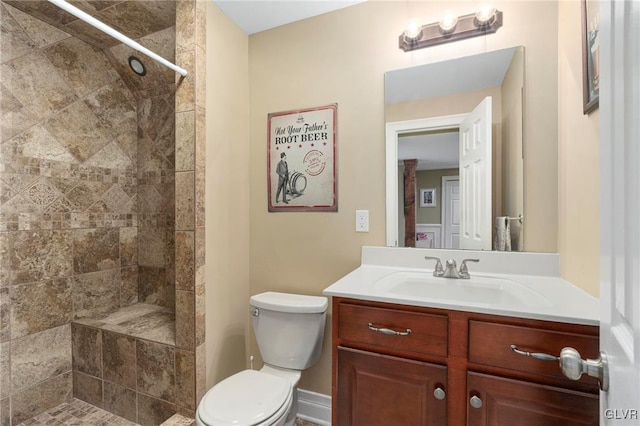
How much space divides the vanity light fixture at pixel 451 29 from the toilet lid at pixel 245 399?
1.84 meters

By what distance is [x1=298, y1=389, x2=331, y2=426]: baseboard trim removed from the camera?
1815 mm

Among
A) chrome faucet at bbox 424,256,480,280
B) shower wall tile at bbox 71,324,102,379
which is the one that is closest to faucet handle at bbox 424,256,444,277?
chrome faucet at bbox 424,256,480,280

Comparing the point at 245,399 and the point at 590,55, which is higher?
the point at 590,55

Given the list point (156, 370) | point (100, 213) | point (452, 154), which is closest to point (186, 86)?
point (100, 213)

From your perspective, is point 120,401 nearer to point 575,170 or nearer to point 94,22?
point 94,22

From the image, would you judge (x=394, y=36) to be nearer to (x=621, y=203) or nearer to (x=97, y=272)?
(x=621, y=203)

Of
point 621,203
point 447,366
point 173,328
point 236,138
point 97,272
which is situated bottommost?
point 173,328

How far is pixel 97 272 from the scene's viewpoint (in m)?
2.10

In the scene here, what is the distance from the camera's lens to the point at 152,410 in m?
1.68

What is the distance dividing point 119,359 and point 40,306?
0.57 metres

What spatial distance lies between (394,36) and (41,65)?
81.1 inches

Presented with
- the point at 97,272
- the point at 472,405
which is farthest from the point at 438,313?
the point at 97,272

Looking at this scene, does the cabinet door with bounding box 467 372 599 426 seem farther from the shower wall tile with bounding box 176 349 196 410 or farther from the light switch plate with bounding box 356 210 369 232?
the shower wall tile with bounding box 176 349 196 410

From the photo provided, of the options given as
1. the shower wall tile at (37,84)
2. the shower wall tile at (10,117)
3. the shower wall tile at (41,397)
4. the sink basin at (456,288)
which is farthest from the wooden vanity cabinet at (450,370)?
the shower wall tile at (37,84)
